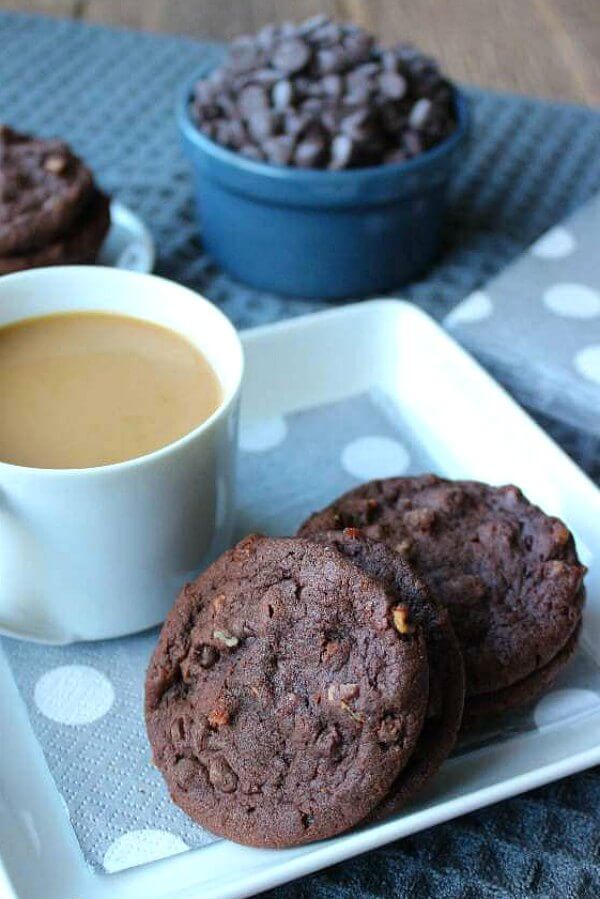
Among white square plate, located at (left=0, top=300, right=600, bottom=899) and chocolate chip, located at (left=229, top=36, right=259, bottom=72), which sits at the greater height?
chocolate chip, located at (left=229, top=36, right=259, bottom=72)

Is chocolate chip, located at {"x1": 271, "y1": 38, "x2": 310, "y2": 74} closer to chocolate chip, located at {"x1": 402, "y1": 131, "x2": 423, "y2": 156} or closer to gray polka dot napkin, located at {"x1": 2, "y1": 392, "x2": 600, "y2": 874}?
chocolate chip, located at {"x1": 402, "y1": 131, "x2": 423, "y2": 156}

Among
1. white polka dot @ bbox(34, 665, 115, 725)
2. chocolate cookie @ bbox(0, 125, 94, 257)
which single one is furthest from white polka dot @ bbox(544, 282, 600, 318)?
white polka dot @ bbox(34, 665, 115, 725)

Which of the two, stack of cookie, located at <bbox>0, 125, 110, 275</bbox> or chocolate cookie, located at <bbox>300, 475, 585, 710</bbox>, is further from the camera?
stack of cookie, located at <bbox>0, 125, 110, 275</bbox>

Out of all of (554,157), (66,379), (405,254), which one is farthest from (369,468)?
(554,157)

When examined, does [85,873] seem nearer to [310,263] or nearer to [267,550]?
[267,550]

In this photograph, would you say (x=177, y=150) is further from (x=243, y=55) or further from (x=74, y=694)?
(x=74, y=694)

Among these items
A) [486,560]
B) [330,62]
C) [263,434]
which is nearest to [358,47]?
[330,62]
